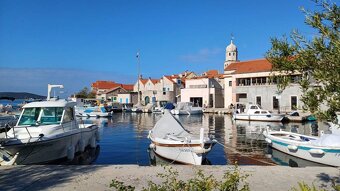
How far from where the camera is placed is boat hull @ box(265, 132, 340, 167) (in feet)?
46.8

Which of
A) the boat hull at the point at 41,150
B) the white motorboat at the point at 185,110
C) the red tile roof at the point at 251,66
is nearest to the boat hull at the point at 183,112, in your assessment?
the white motorboat at the point at 185,110

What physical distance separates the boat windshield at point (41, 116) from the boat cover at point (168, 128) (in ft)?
19.2

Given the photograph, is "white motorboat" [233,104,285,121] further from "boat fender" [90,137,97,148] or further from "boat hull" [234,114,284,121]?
"boat fender" [90,137,97,148]

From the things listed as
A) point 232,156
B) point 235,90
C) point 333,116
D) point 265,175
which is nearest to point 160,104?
point 235,90

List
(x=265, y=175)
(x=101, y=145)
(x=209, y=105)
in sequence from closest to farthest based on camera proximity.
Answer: (x=265, y=175)
(x=101, y=145)
(x=209, y=105)

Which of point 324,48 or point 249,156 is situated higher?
point 324,48

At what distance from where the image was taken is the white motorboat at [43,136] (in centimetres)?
1334

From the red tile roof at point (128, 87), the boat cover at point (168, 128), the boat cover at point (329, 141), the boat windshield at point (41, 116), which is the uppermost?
the red tile roof at point (128, 87)

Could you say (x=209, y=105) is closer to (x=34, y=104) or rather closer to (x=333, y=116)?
(x=34, y=104)

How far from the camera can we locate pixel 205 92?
7306cm

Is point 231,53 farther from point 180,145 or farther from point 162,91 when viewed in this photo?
point 180,145

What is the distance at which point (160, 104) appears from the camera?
81500mm

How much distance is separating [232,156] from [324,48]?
14805mm

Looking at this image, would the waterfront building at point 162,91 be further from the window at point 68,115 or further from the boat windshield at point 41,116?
the boat windshield at point 41,116
